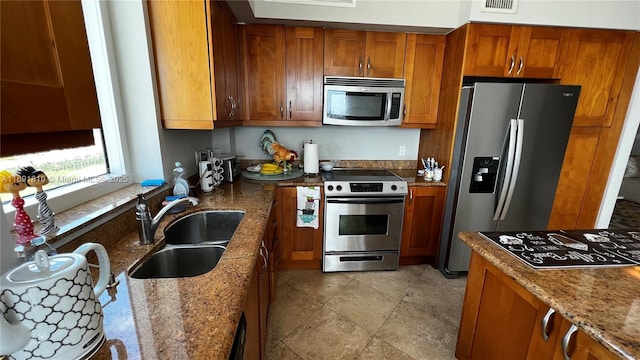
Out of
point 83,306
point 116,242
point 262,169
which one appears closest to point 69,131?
point 116,242

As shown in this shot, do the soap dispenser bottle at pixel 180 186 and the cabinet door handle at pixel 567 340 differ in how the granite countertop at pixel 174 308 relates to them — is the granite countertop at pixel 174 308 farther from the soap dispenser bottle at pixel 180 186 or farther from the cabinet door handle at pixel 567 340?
the cabinet door handle at pixel 567 340

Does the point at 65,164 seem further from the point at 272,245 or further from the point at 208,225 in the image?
the point at 272,245

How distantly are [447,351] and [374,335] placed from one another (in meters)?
0.46

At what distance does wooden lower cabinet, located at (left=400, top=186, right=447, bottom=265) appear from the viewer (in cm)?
247

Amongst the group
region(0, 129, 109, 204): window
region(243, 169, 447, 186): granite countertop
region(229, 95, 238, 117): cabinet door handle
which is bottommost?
region(243, 169, 447, 186): granite countertop

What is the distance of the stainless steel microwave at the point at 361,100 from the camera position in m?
2.38

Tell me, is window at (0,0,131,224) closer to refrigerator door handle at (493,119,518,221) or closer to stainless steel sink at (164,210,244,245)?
stainless steel sink at (164,210,244,245)

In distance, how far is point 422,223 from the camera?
2.55 meters

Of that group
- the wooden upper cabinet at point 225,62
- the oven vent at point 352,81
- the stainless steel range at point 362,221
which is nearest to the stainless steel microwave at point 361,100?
the oven vent at point 352,81

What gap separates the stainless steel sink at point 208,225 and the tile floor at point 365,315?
30.5 inches

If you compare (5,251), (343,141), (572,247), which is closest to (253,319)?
(5,251)

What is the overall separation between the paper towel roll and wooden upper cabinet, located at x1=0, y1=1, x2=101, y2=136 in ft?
5.53

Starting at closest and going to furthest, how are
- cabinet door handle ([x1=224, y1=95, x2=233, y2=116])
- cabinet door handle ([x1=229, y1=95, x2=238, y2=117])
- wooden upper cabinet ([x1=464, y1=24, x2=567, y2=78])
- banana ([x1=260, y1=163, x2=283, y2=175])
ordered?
1. cabinet door handle ([x1=224, y1=95, x2=233, y2=116])
2. cabinet door handle ([x1=229, y1=95, x2=238, y2=117])
3. wooden upper cabinet ([x1=464, y1=24, x2=567, y2=78])
4. banana ([x1=260, y1=163, x2=283, y2=175])

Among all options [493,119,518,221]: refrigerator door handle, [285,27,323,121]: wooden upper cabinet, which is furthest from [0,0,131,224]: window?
[493,119,518,221]: refrigerator door handle
